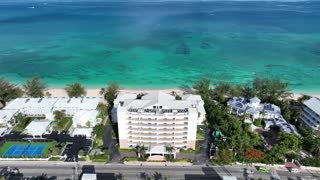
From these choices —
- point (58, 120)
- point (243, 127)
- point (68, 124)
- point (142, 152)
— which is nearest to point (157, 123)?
point (142, 152)

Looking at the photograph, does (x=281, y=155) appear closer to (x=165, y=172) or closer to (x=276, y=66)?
(x=165, y=172)

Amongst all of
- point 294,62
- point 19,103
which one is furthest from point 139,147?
point 294,62

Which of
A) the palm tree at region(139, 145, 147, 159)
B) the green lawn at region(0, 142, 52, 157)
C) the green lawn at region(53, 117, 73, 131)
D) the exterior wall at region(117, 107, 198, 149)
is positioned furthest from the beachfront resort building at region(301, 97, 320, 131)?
the green lawn at region(0, 142, 52, 157)

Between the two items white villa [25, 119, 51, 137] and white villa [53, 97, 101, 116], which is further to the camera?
white villa [53, 97, 101, 116]

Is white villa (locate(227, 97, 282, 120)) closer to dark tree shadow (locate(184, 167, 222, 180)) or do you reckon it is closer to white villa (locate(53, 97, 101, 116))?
dark tree shadow (locate(184, 167, 222, 180))

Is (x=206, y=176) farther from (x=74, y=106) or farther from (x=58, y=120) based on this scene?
(x=58, y=120)

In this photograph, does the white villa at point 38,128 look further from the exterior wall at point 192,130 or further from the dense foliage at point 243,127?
the dense foliage at point 243,127

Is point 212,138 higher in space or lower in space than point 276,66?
lower
